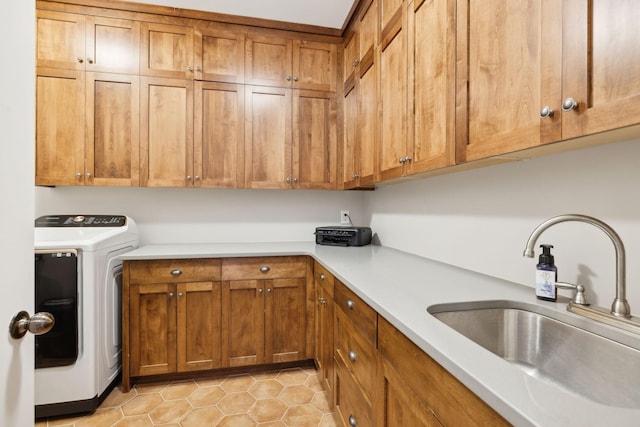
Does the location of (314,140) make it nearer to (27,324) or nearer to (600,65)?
(600,65)

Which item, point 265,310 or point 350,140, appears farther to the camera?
point 350,140

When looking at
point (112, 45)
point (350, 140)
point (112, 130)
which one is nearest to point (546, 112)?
point (350, 140)

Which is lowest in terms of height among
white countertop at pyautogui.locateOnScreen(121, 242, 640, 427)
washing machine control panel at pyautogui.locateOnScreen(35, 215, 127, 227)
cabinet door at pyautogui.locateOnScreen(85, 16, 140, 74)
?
white countertop at pyautogui.locateOnScreen(121, 242, 640, 427)

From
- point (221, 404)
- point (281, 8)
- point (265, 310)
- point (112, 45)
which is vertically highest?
point (281, 8)

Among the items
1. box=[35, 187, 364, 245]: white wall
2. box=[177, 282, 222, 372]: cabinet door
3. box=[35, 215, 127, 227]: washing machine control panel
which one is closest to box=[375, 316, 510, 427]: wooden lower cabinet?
box=[177, 282, 222, 372]: cabinet door

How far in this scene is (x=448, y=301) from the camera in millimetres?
1060

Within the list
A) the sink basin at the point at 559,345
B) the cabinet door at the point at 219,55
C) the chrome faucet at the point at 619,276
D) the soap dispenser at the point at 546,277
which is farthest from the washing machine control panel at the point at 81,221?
the chrome faucet at the point at 619,276

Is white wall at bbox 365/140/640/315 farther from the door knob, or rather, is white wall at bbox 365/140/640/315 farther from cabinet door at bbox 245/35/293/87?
the door knob

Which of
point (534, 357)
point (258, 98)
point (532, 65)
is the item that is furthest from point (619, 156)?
point (258, 98)

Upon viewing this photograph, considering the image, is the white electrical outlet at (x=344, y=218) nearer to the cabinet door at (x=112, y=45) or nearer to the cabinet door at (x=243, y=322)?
the cabinet door at (x=243, y=322)

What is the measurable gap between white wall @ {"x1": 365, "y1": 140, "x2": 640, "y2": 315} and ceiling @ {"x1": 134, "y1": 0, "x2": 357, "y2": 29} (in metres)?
1.44

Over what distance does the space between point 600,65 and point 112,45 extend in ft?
8.93

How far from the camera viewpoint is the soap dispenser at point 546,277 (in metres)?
1.05

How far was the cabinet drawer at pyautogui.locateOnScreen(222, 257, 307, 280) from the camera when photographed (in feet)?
7.18
